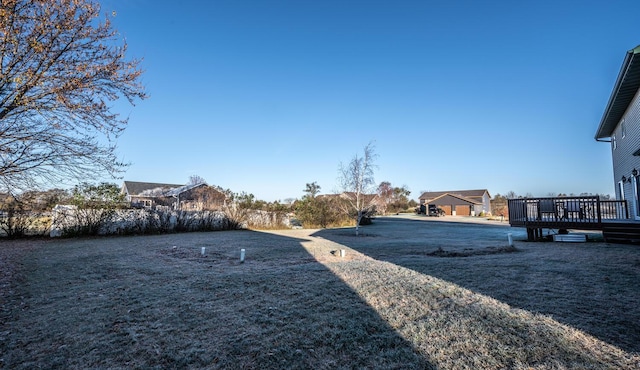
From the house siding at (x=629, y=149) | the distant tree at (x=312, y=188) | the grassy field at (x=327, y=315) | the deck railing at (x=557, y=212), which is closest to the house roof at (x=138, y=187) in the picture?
the distant tree at (x=312, y=188)

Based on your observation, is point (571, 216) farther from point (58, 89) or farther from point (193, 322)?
point (58, 89)

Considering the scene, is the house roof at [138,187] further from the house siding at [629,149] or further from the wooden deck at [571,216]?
the house siding at [629,149]

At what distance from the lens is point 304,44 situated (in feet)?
45.4

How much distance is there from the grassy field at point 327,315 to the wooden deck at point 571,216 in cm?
346

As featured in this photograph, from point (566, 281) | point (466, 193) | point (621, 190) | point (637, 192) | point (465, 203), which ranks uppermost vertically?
point (466, 193)

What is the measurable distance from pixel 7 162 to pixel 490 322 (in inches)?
337

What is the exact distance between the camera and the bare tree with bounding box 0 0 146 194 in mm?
4891

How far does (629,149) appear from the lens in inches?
446

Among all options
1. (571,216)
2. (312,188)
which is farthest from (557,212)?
(312,188)

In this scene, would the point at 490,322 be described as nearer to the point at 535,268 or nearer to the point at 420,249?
the point at 535,268

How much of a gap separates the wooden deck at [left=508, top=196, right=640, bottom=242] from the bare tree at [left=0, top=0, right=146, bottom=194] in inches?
532

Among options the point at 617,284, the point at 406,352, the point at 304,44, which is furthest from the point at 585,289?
the point at 304,44

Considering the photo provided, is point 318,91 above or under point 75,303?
above

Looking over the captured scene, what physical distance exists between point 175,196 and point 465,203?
153 ft
